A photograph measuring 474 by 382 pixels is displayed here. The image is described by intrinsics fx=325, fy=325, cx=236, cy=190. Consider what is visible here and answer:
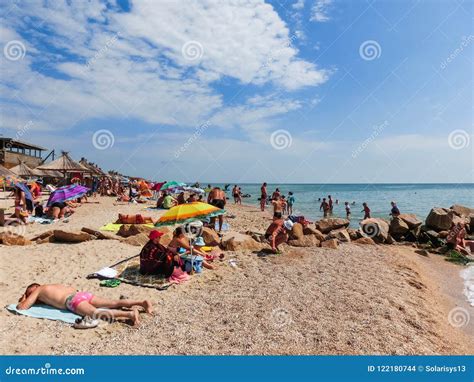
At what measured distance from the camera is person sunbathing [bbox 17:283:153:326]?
5082 mm

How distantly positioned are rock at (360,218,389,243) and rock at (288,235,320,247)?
11.2 ft

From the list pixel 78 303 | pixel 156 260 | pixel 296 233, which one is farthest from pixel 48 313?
pixel 296 233

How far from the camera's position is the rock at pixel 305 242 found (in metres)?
11.1

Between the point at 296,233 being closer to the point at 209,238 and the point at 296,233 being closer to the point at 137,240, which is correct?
the point at 209,238

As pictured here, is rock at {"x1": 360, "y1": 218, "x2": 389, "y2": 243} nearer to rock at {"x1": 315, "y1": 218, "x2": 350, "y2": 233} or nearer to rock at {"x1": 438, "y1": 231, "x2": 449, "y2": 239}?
rock at {"x1": 315, "y1": 218, "x2": 350, "y2": 233}

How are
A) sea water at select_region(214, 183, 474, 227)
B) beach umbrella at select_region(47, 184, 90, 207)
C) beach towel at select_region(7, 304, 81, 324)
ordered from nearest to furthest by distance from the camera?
beach towel at select_region(7, 304, 81, 324)
beach umbrella at select_region(47, 184, 90, 207)
sea water at select_region(214, 183, 474, 227)

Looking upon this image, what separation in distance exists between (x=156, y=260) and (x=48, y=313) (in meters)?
2.37

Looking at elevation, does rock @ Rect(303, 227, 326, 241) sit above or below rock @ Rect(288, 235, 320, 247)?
above

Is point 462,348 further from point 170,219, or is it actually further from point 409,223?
point 409,223

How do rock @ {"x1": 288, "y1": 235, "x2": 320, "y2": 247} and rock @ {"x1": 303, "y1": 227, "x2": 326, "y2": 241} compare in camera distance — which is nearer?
rock @ {"x1": 288, "y1": 235, "x2": 320, "y2": 247}

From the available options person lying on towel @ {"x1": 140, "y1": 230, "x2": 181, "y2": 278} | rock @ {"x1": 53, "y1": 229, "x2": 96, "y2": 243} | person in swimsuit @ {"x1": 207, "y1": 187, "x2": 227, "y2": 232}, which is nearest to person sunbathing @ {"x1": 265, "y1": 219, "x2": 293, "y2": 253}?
person in swimsuit @ {"x1": 207, "y1": 187, "x2": 227, "y2": 232}

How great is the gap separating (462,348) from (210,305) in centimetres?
412

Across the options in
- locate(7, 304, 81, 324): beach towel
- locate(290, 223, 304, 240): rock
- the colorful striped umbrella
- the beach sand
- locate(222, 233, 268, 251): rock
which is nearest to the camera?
the beach sand
